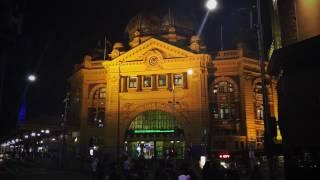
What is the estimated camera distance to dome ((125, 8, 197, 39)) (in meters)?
71.6

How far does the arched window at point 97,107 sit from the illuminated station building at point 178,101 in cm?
227

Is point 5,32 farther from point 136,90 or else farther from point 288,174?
point 136,90

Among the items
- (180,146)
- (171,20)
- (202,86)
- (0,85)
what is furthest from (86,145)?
(0,85)

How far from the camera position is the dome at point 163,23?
7156 centimetres

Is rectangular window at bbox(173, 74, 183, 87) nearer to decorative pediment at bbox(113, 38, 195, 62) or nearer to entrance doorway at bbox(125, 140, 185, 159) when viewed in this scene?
decorative pediment at bbox(113, 38, 195, 62)

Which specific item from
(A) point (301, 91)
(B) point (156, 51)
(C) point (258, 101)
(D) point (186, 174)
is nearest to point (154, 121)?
(B) point (156, 51)

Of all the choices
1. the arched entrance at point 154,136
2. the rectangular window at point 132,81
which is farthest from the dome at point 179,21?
the arched entrance at point 154,136

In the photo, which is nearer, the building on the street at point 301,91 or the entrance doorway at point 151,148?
the building on the street at point 301,91

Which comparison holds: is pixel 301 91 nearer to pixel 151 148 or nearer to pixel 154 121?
pixel 154 121

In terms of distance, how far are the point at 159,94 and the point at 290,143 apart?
47562mm

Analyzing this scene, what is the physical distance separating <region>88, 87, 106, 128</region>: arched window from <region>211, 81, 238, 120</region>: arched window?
18.5 meters

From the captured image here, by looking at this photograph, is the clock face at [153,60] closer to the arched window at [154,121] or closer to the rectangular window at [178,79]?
the rectangular window at [178,79]

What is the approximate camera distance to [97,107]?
66.2 metres

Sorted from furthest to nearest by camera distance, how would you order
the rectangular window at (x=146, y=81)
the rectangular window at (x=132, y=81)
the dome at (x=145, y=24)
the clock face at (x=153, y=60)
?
the dome at (x=145, y=24)
the rectangular window at (x=132, y=81)
the rectangular window at (x=146, y=81)
the clock face at (x=153, y=60)
